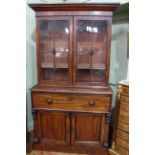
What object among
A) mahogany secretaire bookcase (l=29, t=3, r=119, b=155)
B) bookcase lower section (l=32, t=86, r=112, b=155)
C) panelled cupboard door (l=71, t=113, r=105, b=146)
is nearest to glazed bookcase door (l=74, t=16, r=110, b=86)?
mahogany secretaire bookcase (l=29, t=3, r=119, b=155)

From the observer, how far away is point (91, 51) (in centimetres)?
176

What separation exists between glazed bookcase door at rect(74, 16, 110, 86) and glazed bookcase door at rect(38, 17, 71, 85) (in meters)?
0.11

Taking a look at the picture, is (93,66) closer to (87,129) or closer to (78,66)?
(78,66)

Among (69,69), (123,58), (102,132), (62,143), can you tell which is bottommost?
(62,143)

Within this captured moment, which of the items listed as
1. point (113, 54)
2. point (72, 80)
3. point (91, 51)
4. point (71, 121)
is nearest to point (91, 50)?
point (91, 51)

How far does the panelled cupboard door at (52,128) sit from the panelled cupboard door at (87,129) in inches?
3.2

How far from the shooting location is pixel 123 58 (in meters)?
2.13

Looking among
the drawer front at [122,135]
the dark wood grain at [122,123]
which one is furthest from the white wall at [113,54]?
Result: the drawer front at [122,135]

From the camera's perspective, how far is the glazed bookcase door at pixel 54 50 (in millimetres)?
1729
